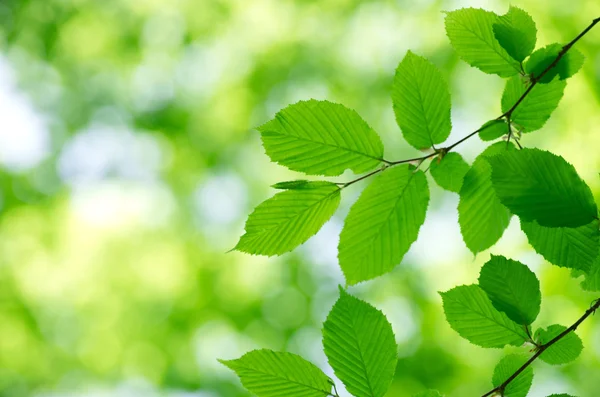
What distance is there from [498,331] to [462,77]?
203 inches

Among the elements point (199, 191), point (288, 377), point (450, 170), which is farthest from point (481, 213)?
point (199, 191)

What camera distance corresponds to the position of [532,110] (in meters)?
0.65

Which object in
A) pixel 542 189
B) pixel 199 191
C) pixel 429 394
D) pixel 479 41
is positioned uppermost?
pixel 199 191

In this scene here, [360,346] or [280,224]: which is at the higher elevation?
[280,224]

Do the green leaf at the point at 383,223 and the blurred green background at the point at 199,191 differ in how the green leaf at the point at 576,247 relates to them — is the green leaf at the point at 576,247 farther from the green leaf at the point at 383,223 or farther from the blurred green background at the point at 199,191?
the blurred green background at the point at 199,191

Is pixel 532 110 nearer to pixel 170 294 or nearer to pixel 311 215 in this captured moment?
pixel 311 215

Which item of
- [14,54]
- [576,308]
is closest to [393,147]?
[576,308]

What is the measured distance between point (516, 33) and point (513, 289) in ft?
0.90

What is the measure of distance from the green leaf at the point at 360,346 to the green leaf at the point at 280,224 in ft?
0.30

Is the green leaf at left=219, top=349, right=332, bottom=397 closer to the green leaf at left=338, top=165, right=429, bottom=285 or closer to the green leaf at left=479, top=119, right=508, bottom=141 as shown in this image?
the green leaf at left=338, top=165, right=429, bottom=285

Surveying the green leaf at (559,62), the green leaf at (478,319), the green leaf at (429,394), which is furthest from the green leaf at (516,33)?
the green leaf at (429,394)

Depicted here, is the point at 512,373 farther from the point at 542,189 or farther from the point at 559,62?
the point at 559,62

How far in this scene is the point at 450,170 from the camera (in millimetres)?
647

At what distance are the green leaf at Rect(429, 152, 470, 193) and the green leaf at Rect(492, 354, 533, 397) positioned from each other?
8.0 inches
